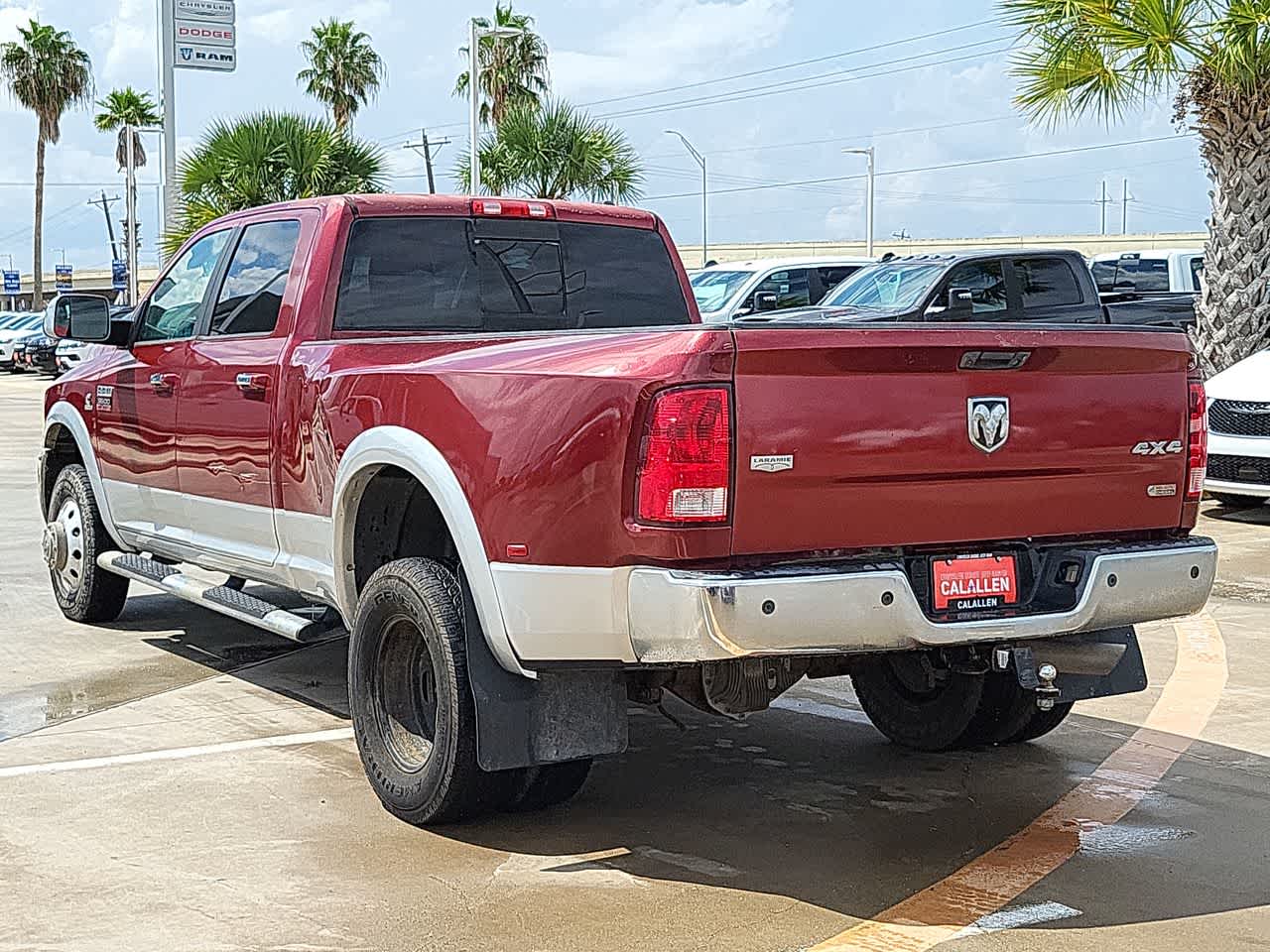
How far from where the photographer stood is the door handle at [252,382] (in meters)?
6.34

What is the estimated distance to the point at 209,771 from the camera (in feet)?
19.7

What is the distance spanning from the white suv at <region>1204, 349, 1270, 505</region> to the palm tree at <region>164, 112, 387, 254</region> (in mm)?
16415

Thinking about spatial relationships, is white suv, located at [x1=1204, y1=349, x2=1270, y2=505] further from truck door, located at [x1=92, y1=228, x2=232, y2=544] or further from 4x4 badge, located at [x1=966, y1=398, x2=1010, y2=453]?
4x4 badge, located at [x1=966, y1=398, x2=1010, y2=453]

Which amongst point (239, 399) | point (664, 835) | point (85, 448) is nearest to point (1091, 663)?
point (664, 835)

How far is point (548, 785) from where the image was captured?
17.6 feet

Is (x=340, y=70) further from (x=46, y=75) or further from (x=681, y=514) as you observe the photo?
(x=681, y=514)

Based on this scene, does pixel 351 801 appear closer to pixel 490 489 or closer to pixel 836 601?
pixel 490 489

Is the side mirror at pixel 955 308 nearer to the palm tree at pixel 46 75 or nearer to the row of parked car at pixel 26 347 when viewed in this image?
the row of parked car at pixel 26 347

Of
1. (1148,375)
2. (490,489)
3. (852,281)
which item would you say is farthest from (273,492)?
(852,281)

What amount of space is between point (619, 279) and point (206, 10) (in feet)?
67.4

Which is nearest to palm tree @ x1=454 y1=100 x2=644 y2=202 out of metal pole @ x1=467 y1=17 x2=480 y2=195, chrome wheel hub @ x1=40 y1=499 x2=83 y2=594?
metal pole @ x1=467 y1=17 x2=480 y2=195

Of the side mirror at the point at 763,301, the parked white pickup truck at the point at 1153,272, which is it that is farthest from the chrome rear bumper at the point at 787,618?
the parked white pickup truck at the point at 1153,272

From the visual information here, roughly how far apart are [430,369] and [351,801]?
1.46 meters

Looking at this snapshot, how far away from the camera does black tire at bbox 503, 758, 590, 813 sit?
529 cm
